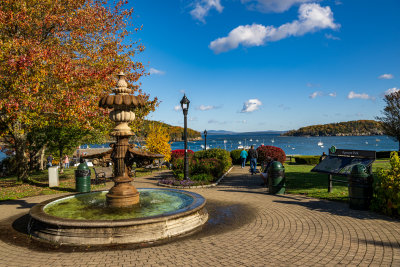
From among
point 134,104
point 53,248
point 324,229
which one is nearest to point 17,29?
point 134,104

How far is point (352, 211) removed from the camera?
798 cm

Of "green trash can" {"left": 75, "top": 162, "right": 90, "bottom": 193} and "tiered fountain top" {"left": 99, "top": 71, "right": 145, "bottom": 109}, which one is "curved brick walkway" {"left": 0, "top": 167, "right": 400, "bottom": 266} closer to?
"tiered fountain top" {"left": 99, "top": 71, "right": 145, "bottom": 109}

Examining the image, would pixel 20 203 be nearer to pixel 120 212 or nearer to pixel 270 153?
pixel 120 212

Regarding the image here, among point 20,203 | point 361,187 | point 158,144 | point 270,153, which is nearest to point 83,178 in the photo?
point 20,203

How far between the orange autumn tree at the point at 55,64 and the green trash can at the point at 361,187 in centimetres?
1186

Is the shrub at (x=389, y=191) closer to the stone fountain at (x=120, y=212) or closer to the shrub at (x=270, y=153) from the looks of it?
the stone fountain at (x=120, y=212)

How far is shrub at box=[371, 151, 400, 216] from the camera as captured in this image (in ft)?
23.7

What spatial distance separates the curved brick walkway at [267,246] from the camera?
4.75 metres

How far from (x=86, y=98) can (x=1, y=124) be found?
5.42 m

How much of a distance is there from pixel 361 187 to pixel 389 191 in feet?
2.53

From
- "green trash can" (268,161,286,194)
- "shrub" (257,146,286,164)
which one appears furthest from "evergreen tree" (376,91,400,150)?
"green trash can" (268,161,286,194)

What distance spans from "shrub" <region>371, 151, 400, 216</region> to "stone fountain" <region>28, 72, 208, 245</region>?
207 inches

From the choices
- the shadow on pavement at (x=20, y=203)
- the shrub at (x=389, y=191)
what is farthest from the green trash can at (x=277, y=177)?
the shadow on pavement at (x=20, y=203)

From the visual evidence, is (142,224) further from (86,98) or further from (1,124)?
(1,124)
